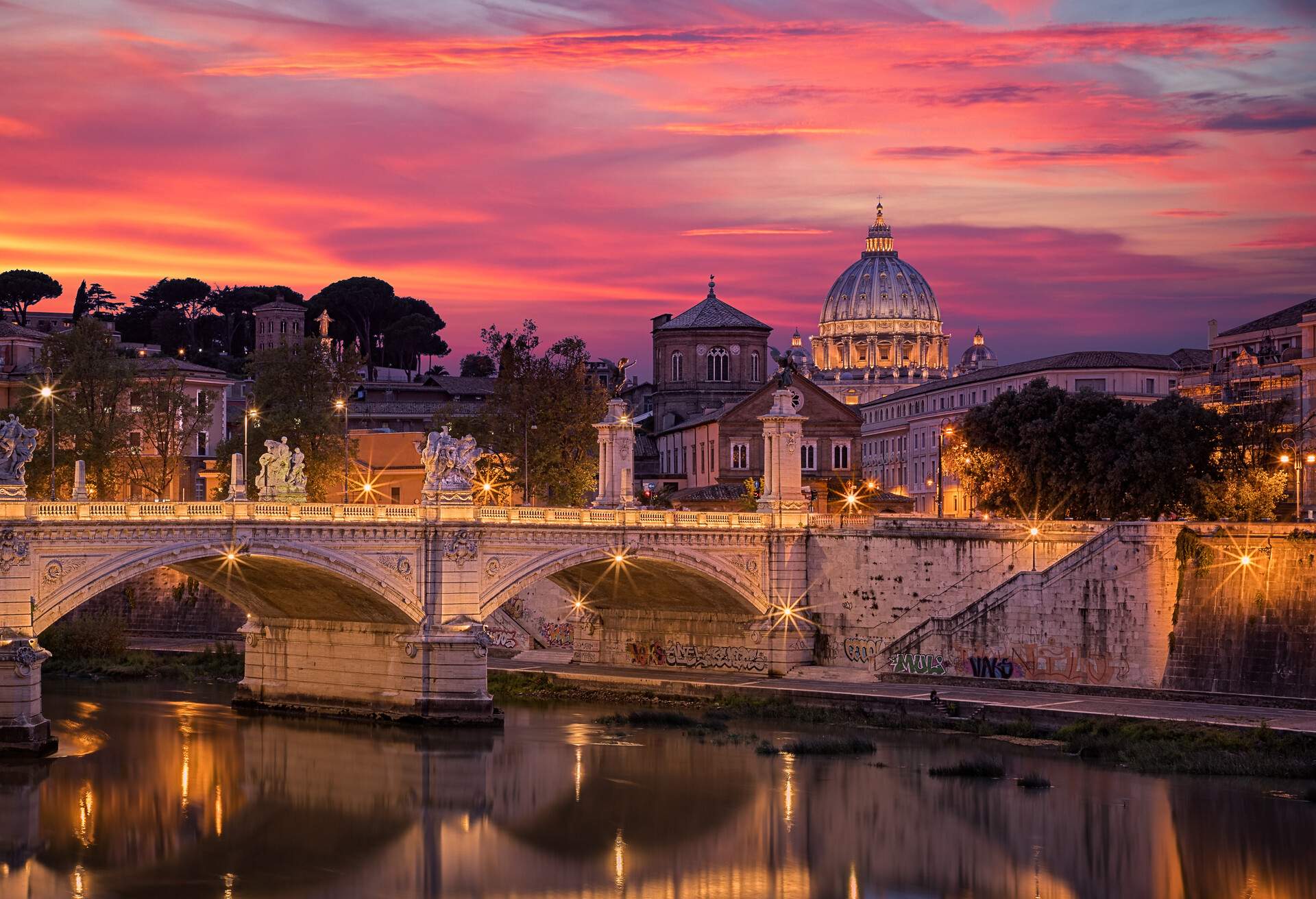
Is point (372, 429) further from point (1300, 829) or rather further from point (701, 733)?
point (1300, 829)

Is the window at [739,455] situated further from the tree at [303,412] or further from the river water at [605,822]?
the river water at [605,822]

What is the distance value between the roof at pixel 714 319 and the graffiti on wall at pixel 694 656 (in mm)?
57265

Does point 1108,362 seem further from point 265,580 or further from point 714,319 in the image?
point 265,580

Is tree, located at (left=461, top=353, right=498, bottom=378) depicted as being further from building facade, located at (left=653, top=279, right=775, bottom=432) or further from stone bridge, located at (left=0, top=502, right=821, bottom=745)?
stone bridge, located at (left=0, top=502, right=821, bottom=745)

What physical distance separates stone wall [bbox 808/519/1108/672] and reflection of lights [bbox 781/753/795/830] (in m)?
11.3

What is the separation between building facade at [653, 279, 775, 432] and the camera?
422ft

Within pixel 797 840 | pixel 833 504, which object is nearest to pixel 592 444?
pixel 833 504

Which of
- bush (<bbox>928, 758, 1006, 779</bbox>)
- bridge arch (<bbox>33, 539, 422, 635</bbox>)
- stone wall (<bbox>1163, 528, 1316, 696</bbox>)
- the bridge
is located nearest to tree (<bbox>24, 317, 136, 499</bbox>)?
the bridge

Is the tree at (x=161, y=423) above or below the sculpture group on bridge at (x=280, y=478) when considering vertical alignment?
above

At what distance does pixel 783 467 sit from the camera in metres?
70.4

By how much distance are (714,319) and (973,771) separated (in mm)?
80129

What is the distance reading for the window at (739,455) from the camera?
114 m

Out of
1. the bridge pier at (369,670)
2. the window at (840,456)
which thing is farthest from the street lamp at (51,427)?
the window at (840,456)

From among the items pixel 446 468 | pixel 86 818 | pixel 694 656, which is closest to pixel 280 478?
pixel 446 468
